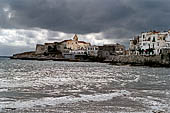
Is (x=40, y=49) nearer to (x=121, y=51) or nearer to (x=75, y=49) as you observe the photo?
(x=75, y=49)

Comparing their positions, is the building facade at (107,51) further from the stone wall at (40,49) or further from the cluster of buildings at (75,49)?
the stone wall at (40,49)

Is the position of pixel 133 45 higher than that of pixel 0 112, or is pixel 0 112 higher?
pixel 133 45

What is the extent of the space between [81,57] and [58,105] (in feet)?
327

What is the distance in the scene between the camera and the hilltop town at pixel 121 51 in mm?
63000

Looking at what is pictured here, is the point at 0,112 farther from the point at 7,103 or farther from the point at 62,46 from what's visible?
the point at 62,46

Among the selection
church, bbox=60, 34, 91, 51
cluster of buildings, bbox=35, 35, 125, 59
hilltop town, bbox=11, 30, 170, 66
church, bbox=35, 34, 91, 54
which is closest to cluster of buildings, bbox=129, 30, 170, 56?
hilltop town, bbox=11, 30, 170, 66

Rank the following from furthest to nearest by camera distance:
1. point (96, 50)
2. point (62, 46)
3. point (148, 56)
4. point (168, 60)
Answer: point (62, 46), point (96, 50), point (148, 56), point (168, 60)

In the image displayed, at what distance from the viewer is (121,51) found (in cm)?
10906

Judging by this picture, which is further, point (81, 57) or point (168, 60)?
point (81, 57)

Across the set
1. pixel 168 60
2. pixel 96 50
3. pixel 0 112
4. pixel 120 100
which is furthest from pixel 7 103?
pixel 96 50

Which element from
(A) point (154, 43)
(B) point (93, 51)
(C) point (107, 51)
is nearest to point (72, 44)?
(B) point (93, 51)

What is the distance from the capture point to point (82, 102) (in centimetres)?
1130

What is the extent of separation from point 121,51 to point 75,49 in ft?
99.0

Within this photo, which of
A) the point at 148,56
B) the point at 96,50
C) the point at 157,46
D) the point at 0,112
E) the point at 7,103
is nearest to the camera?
the point at 0,112
